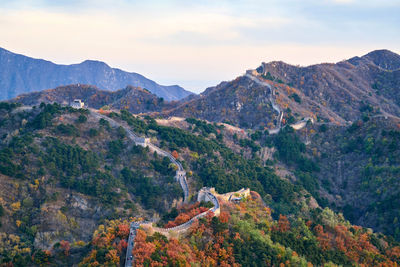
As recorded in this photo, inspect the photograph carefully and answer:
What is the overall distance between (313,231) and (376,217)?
1875cm

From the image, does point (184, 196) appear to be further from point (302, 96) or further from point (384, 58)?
point (384, 58)

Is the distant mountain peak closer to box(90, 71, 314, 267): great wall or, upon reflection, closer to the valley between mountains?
the valley between mountains

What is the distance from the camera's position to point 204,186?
58.5m

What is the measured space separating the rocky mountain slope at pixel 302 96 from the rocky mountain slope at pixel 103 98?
1657 cm

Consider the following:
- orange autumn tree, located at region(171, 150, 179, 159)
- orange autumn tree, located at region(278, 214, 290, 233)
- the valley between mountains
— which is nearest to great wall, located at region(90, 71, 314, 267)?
the valley between mountains

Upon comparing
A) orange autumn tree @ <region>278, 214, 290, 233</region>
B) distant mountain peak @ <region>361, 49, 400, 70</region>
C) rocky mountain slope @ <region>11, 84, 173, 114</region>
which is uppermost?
distant mountain peak @ <region>361, 49, 400, 70</region>

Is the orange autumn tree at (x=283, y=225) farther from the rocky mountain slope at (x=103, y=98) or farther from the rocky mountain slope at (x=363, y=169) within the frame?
the rocky mountain slope at (x=103, y=98)

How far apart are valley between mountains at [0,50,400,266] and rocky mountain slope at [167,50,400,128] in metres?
0.57

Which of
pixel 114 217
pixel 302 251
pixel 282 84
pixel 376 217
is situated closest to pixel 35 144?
pixel 114 217

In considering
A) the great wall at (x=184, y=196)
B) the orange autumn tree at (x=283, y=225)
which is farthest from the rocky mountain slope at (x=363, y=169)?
the great wall at (x=184, y=196)

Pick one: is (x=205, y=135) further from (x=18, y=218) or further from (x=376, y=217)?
(x=18, y=218)

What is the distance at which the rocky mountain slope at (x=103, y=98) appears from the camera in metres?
126

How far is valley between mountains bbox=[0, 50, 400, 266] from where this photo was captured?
36.5 m

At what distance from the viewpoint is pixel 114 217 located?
50.9 m
